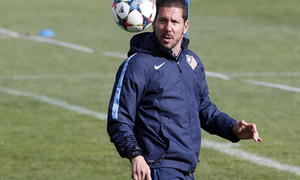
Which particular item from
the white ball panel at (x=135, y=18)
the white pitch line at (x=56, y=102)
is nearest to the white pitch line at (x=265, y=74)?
the white pitch line at (x=56, y=102)

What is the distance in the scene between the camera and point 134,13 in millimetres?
6012

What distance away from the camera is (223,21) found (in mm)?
25984

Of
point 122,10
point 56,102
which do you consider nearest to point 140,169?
point 122,10

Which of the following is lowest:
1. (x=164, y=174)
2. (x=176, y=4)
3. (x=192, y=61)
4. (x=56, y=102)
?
(x=56, y=102)

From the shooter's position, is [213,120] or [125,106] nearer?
[125,106]

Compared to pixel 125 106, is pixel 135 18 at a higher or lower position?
higher

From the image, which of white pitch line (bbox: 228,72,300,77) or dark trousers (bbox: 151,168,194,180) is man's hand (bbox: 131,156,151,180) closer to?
dark trousers (bbox: 151,168,194,180)

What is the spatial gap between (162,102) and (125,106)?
13.0 inches

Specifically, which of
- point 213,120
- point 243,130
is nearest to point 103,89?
point 213,120

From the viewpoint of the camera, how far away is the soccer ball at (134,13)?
5961mm

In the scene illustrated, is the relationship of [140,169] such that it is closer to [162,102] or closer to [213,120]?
[162,102]

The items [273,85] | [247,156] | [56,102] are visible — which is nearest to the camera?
[247,156]

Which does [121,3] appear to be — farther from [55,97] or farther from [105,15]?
[105,15]

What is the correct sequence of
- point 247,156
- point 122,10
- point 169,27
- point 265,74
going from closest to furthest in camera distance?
1. point 169,27
2. point 122,10
3. point 247,156
4. point 265,74
